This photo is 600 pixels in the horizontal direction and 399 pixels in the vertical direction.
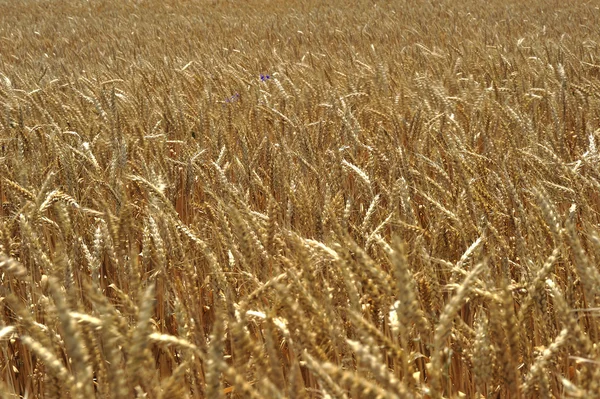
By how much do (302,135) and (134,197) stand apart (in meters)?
0.54

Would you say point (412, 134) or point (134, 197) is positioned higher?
point (412, 134)

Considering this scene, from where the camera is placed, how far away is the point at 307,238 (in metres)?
1.47

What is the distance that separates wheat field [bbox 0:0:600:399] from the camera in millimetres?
706

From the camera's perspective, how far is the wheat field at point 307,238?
0.71m

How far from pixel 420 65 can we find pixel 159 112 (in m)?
2.24

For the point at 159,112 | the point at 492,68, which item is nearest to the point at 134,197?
the point at 159,112

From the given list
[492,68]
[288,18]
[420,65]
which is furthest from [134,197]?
[288,18]

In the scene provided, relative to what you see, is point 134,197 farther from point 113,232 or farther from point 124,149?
point 113,232

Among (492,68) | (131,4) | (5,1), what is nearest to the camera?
(492,68)

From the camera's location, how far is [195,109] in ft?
9.59

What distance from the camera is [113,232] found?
1.13 m

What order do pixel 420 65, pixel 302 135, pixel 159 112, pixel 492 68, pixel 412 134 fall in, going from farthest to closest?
pixel 420 65
pixel 492 68
pixel 159 112
pixel 412 134
pixel 302 135

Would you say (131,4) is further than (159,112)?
Yes

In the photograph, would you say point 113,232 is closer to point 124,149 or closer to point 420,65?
point 124,149
